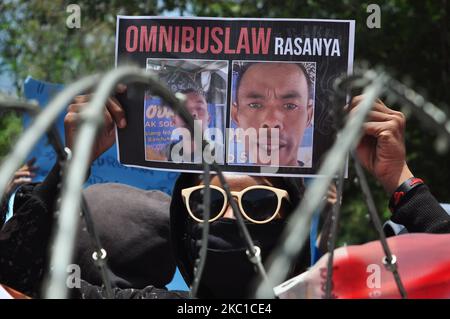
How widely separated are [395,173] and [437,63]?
4.47 metres

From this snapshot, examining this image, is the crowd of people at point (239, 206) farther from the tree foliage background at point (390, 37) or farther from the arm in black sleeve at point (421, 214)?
the tree foliage background at point (390, 37)

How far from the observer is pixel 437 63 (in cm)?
678

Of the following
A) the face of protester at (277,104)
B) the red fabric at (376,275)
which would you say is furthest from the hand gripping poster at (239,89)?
the red fabric at (376,275)

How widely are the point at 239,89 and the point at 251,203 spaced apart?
351mm

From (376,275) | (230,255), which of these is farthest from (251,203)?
(376,275)

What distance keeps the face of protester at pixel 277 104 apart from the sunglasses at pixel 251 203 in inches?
→ 5.8

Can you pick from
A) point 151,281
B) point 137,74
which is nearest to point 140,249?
point 151,281

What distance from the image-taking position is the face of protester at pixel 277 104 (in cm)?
252

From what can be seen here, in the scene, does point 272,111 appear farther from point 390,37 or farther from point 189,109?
point 390,37

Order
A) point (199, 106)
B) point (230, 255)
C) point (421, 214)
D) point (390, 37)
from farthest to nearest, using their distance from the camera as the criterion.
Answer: point (390, 37) → point (230, 255) → point (199, 106) → point (421, 214)

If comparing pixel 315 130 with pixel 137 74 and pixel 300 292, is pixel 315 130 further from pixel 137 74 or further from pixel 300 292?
pixel 137 74

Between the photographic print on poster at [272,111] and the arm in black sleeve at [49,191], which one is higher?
the photographic print on poster at [272,111]

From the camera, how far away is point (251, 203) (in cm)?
262

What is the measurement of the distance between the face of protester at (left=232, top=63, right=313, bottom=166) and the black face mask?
243 mm
